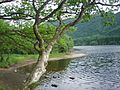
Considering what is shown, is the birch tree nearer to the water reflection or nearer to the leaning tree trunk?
the leaning tree trunk

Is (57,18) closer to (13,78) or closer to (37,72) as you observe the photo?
(37,72)

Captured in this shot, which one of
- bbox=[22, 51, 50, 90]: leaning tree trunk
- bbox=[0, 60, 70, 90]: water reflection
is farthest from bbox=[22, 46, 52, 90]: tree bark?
bbox=[0, 60, 70, 90]: water reflection

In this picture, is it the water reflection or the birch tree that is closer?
the birch tree

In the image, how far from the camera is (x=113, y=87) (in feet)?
160

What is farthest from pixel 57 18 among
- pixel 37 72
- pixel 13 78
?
pixel 13 78

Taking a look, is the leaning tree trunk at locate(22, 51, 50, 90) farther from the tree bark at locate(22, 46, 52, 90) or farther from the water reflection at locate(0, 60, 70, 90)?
the water reflection at locate(0, 60, 70, 90)

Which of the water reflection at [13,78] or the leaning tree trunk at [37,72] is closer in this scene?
the leaning tree trunk at [37,72]

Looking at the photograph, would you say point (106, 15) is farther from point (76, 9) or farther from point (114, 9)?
point (76, 9)

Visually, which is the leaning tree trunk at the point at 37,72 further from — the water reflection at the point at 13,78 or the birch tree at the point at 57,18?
the water reflection at the point at 13,78

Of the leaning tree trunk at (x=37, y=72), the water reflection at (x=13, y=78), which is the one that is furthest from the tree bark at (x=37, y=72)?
the water reflection at (x=13, y=78)

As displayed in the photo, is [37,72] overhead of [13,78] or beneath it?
overhead

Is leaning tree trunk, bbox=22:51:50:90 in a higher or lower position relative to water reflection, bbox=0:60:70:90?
higher

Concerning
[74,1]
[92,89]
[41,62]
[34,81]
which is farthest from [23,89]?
[92,89]

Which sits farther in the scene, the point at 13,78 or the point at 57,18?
the point at 13,78
